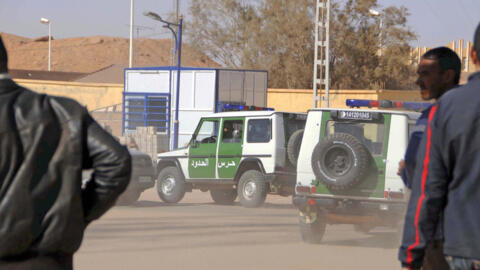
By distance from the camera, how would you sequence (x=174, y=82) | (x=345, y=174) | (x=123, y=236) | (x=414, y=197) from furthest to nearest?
(x=174, y=82)
(x=123, y=236)
(x=345, y=174)
(x=414, y=197)

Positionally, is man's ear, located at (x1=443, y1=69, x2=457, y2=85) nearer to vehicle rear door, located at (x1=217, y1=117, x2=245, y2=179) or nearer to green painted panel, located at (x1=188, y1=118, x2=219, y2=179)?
vehicle rear door, located at (x1=217, y1=117, x2=245, y2=179)

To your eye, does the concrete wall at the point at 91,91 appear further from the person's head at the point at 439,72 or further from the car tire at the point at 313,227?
the person's head at the point at 439,72

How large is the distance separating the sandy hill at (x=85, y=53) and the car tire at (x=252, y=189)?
312 feet

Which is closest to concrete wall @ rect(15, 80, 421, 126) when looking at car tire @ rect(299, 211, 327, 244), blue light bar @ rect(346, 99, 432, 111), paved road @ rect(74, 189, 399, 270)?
blue light bar @ rect(346, 99, 432, 111)

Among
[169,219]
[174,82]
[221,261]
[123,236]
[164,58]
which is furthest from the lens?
[164,58]

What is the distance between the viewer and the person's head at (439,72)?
176 inches

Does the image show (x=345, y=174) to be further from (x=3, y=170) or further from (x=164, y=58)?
(x=164, y=58)

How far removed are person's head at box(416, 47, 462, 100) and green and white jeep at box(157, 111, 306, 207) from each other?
11641mm

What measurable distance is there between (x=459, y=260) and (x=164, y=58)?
397 ft

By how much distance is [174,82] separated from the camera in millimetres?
35938

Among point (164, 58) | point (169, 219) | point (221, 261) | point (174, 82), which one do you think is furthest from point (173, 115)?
point (164, 58)

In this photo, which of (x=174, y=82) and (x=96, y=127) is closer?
(x=96, y=127)

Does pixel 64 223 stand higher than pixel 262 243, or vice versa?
pixel 64 223

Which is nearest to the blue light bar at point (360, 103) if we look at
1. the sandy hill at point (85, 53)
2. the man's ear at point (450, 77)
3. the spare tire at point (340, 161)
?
the spare tire at point (340, 161)
